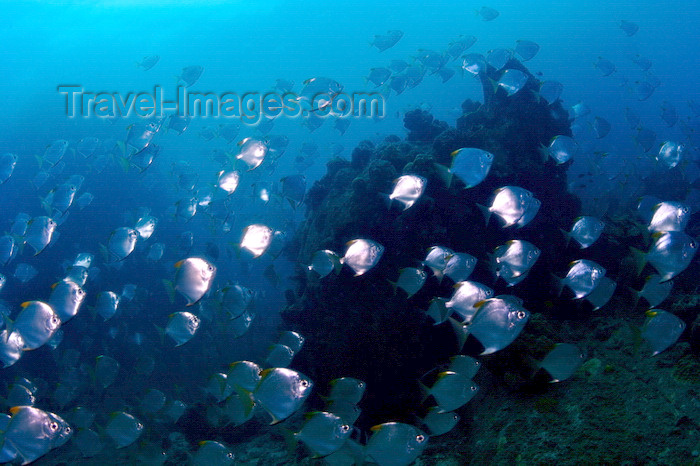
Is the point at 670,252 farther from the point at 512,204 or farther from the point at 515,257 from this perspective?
the point at 512,204

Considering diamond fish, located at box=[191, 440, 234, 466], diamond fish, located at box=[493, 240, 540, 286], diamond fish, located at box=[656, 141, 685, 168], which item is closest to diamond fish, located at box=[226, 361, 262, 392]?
diamond fish, located at box=[191, 440, 234, 466]

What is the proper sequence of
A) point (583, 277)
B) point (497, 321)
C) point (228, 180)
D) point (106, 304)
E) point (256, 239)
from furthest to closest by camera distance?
point (228, 180) < point (106, 304) < point (256, 239) < point (583, 277) < point (497, 321)

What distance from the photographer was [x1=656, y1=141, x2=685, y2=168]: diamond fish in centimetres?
698

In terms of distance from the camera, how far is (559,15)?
238 ft

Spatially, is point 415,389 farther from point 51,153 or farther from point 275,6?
point 275,6

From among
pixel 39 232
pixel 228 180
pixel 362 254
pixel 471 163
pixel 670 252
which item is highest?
pixel 471 163

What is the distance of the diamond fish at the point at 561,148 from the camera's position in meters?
5.31

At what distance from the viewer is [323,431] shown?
316 centimetres

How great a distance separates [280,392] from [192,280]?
171cm

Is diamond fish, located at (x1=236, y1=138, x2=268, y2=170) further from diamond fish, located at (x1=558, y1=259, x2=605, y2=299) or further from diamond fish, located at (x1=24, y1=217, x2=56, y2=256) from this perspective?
diamond fish, located at (x1=558, y1=259, x2=605, y2=299)

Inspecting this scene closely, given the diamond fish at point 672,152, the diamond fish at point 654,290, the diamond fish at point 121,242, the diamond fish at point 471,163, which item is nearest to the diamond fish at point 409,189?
the diamond fish at point 471,163

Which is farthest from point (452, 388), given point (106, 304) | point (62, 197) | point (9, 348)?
point (62, 197)

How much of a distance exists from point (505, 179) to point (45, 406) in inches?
547

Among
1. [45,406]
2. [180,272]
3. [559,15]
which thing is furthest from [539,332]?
[559,15]
